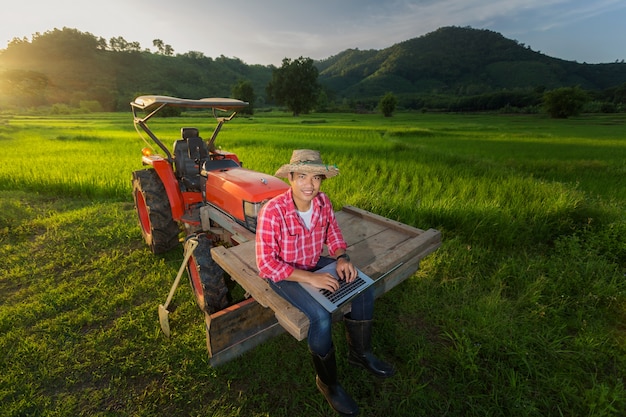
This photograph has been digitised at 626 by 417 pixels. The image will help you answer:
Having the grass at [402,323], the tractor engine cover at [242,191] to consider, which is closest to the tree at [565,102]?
the grass at [402,323]

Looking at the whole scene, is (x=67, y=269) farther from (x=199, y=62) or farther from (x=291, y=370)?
(x=199, y=62)

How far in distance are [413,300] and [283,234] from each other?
1.54m

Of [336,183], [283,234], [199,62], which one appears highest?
[199,62]

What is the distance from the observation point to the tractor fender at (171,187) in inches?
131

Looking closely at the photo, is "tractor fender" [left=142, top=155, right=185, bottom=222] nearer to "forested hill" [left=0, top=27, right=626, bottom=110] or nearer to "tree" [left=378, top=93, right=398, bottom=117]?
"tree" [left=378, top=93, right=398, bottom=117]

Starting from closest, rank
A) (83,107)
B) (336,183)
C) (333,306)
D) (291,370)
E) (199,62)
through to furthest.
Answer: (333,306)
(291,370)
(336,183)
(83,107)
(199,62)

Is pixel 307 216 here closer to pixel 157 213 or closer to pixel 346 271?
pixel 346 271

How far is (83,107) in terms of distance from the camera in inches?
1831

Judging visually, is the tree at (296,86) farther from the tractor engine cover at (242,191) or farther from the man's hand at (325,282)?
the man's hand at (325,282)

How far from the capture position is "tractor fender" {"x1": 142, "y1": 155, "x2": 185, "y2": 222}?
3320mm

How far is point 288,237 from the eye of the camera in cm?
178

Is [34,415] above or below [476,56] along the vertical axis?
below

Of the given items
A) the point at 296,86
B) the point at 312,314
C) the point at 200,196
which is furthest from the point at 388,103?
the point at 312,314

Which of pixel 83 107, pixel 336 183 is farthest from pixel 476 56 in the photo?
pixel 336 183
